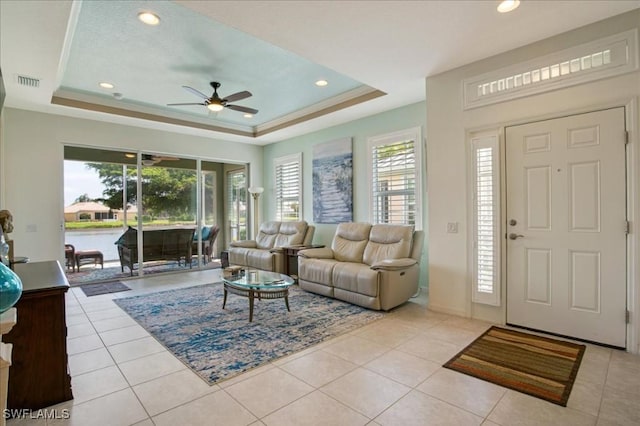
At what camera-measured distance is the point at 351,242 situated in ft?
16.4

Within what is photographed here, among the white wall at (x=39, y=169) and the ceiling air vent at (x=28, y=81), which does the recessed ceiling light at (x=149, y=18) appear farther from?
the white wall at (x=39, y=169)

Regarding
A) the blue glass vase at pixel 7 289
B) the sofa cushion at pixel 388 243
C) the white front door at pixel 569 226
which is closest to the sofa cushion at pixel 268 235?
the sofa cushion at pixel 388 243

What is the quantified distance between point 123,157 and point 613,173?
22.9 feet

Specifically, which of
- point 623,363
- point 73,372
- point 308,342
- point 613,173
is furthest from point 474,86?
point 73,372

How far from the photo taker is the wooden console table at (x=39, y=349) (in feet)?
6.35

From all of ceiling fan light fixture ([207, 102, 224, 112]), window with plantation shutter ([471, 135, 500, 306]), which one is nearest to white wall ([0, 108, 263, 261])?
ceiling fan light fixture ([207, 102, 224, 112])

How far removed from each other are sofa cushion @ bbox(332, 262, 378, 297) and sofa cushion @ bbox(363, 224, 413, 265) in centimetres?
50

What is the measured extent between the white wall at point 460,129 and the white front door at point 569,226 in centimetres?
16

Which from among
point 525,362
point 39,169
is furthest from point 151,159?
point 525,362

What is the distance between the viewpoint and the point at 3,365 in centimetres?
105

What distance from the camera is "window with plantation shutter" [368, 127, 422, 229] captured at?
191 inches

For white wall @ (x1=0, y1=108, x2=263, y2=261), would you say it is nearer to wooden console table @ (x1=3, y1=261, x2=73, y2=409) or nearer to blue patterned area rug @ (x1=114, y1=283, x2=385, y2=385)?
blue patterned area rug @ (x1=114, y1=283, x2=385, y2=385)

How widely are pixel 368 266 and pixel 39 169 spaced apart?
5.22m

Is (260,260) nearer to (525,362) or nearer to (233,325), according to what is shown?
(233,325)
